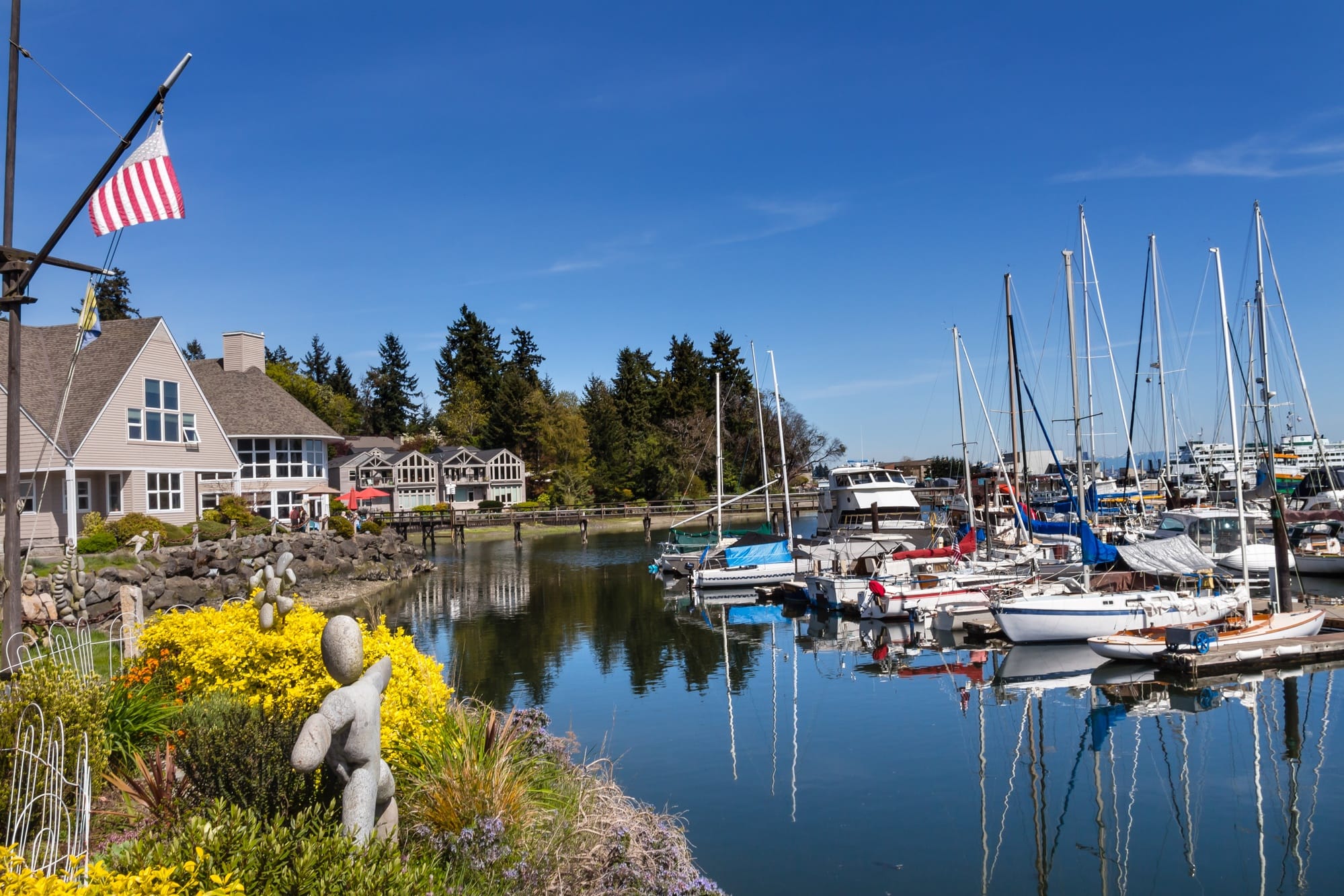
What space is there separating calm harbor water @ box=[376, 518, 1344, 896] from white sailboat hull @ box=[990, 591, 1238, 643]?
70 centimetres

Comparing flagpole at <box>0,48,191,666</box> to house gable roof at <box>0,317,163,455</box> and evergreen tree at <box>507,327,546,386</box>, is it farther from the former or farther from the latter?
evergreen tree at <box>507,327,546,386</box>

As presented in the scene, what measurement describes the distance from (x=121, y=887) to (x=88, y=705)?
489 centimetres

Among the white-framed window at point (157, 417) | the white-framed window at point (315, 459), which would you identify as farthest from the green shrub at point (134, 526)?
the white-framed window at point (315, 459)

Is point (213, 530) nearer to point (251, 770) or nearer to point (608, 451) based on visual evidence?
point (251, 770)

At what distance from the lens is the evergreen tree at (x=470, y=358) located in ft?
398

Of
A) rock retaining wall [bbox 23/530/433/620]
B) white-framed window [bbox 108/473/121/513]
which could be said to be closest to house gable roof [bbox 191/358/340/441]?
rock retaining wall [bbox 23/530/433/620]

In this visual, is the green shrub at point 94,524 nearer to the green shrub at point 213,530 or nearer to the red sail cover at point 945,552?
the green shrub at point 213,530

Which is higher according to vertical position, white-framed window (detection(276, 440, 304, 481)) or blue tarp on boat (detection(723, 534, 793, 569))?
white-framed window (detection(276, 440, 304, 481))

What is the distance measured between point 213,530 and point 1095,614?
117 ft

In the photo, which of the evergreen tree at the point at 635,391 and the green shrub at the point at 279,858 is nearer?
the green shrub at the point at 279,858

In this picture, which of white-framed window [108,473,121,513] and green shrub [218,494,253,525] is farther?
green shrub [218,494,253,525]

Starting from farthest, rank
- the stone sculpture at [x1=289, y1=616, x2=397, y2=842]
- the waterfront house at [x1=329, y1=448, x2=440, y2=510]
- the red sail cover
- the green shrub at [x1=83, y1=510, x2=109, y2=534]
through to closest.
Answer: the waterfront house at [x1=329, y1=448, x2=440, y2=510], the red sail cover, the green shrub at [x1=83, y1=510, x2=109, y2=534], the stone sculpture at [x1=289, y1=616, x2=397, y2=842]

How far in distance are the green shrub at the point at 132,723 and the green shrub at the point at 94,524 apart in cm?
2844

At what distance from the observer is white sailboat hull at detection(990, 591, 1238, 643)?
1078 inches
